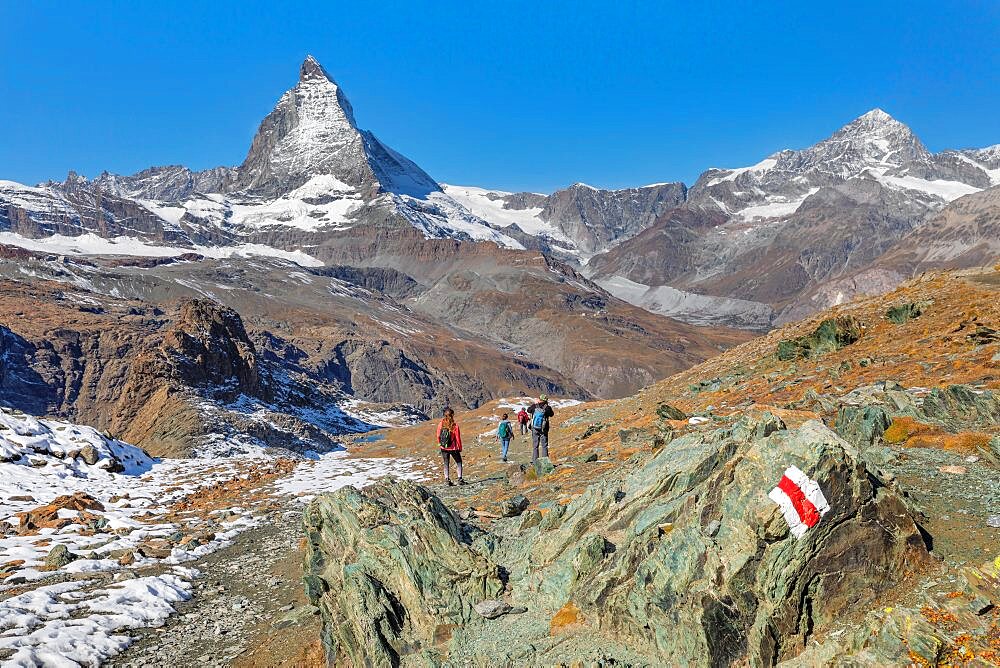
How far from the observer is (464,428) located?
41.6 m

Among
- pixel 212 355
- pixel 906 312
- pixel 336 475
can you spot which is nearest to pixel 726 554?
pixel 906 312

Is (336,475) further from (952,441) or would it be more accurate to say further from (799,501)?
(799,501)

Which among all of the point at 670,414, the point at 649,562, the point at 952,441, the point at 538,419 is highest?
the point at 952,441

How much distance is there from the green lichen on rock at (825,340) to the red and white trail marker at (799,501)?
49.2 ft

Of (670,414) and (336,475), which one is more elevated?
(670,414)

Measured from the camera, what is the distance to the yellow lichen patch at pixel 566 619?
7.48 meters

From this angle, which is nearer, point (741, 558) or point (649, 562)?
point (741, 558)

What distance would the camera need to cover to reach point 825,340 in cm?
2006

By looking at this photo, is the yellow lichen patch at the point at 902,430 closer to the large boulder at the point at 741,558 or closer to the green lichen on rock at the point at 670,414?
the large boulder at the point at 741,558

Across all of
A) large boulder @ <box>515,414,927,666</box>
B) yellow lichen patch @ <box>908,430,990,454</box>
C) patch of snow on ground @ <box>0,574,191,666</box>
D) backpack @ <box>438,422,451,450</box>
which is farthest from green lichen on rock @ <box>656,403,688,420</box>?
patch of snow on ground @ <box>0,574,191,666</box>

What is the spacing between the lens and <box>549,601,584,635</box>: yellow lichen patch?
748 cm

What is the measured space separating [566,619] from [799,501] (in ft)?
10.5

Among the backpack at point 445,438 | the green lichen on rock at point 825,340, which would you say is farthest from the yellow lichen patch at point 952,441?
the backpack at point 445,438

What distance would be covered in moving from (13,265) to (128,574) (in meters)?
182
